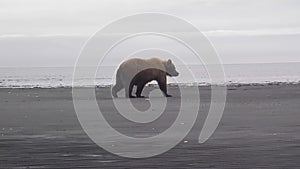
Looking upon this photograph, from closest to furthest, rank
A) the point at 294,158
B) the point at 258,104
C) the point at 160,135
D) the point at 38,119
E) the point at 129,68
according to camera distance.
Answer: the point at 294,158 → the point at 160,135 → the point at 38,119 → the point at 258,104 → the point at 129,68

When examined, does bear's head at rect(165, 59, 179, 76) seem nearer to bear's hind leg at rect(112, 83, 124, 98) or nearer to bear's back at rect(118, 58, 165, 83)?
bear's back at rect(118, 58, 165, 83)

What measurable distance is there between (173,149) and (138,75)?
917 inches

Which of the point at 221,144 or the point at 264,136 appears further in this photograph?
the point at 264,136

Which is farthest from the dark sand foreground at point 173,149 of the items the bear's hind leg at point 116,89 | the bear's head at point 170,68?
the bear's head at point 170,68

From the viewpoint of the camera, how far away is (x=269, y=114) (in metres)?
27.2

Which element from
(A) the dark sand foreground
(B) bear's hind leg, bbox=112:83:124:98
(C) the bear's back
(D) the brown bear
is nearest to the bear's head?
(D) the brown bear

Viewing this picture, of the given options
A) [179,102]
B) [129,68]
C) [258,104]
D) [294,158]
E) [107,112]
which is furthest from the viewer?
[129,68]

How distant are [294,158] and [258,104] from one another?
1851 centimetres

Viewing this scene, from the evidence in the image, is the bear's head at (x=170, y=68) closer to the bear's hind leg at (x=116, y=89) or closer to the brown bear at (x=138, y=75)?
the brown bear at (x=138, y=75)

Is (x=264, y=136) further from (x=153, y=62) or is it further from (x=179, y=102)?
(x=153, y=62)

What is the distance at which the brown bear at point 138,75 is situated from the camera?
40.0 m

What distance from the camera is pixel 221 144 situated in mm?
17875

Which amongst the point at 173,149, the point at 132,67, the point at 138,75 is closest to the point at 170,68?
the point at 138,75

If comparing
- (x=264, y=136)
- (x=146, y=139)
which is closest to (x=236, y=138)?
(x=264, y=136)
